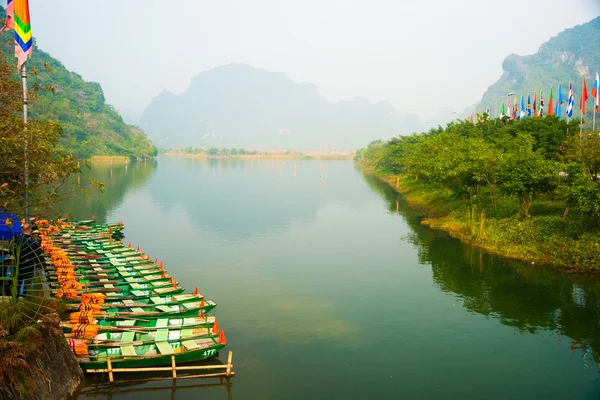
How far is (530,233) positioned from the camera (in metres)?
37.9

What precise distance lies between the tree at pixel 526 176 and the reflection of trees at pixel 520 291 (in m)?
5.72

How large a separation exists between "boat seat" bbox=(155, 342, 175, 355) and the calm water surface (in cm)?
124

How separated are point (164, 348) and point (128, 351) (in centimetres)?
142

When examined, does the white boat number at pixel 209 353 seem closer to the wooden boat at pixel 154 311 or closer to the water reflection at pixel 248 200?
the wooden boat at pixel 154 311

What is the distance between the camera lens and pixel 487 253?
→ 39.4 metres

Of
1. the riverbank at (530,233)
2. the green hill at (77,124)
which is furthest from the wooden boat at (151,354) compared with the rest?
the green hill at (77,124)

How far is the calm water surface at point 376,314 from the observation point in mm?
20328

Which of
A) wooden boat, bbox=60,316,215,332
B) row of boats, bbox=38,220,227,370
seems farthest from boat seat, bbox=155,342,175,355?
wooden boat, bbox=60,316,215,332

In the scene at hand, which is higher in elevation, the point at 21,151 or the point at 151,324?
the point at 21,151

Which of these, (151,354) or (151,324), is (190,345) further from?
(151,324)

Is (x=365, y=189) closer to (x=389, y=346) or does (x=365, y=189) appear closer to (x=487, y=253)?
(x=487, y=253)

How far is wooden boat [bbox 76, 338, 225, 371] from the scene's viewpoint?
19312 millimetres

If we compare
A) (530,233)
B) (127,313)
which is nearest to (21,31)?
(127,313)

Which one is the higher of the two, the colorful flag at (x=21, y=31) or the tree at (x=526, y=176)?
the colorful flag at (x=21, y=31)
